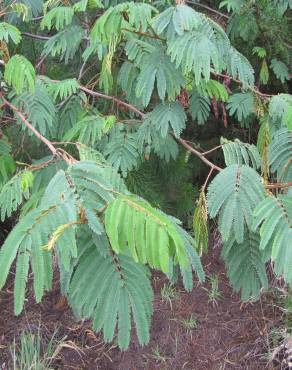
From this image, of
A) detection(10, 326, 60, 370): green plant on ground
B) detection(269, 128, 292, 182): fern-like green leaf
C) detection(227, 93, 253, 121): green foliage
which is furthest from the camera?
detection(10, 326, 60, 370): green plant on ground

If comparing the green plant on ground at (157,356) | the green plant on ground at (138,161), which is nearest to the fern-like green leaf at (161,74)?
the green plant on ground at (138,161)

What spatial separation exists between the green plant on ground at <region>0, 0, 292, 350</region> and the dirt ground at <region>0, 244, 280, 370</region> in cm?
62

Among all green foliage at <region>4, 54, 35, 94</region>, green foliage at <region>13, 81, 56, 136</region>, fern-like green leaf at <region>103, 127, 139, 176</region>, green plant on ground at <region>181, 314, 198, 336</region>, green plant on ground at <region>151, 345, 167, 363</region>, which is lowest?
green plant on ground at <region>151, 345, 167, 363</region>

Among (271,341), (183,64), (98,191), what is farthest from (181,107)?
(271,341)

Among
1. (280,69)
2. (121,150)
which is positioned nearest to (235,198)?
(121,150)

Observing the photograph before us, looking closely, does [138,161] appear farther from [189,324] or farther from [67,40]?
[189,324]

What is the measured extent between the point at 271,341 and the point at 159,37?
198 cm

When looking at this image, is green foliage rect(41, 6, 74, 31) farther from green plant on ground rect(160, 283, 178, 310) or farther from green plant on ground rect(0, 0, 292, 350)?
green plant on ground rect(160, 283, 178, 310)

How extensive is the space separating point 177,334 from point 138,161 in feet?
4.53

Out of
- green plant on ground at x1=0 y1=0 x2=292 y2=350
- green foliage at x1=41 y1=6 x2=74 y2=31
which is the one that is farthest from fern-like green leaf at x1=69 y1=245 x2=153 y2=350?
green foliage at x1=41 y1=6 x2=74 y2=31

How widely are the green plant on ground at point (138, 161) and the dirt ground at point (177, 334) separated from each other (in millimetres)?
625

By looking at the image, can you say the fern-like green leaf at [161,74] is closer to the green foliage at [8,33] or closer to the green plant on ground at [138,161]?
the green plant on ground at [138,161]

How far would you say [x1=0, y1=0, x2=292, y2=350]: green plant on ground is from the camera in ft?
3.23

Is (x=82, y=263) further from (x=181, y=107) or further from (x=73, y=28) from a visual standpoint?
(x=73, y=28)
